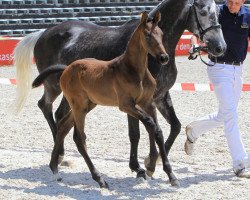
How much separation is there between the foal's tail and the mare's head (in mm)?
2432

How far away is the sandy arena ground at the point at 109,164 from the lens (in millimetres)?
5430

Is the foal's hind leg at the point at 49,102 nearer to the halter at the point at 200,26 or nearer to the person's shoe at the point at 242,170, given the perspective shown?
the halter at the point at 200,26

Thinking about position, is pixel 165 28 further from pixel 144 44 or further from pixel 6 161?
pixel 6 161

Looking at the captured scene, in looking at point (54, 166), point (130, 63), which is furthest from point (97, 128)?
point (130, 63)

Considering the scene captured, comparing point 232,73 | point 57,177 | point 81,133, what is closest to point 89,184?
point 57,177

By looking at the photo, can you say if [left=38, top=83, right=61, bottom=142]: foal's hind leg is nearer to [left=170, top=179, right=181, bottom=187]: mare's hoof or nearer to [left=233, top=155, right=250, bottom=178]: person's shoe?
[left=170, top=179, right=181, bottom=187]: mare's hoof

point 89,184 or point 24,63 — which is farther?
point 24,63

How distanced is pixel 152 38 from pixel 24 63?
123 inches

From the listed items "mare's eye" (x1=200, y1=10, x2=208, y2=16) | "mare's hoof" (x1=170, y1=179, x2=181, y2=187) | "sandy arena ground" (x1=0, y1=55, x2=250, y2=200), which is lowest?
"sandy arena ground" (x1=0, y1=55, x2=250, y2=200)

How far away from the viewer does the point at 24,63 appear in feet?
26.0

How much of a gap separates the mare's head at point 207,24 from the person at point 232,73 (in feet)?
0.62

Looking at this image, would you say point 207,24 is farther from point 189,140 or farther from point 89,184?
point 89,184

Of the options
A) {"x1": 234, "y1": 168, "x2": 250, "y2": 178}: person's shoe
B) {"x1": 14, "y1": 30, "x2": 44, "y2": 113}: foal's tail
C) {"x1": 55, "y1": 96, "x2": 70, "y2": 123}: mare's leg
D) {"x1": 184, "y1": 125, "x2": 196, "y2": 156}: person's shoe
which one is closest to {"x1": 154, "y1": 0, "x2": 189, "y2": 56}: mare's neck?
{"x1": 184, "y1": 125, "x2": 196, "y2": 156}: person's shoe

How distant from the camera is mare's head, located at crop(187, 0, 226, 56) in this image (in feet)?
19.1
